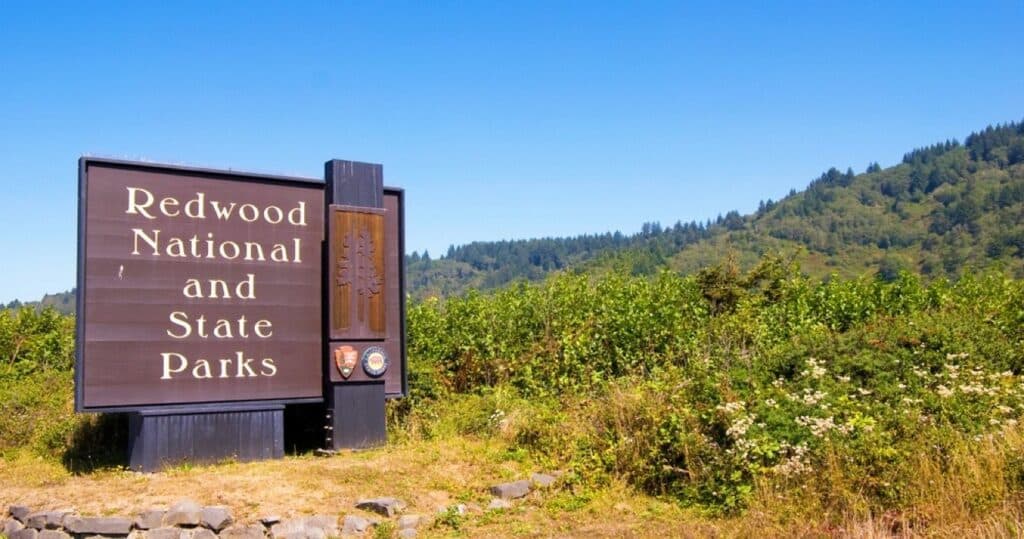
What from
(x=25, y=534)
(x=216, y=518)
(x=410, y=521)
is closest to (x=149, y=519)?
(x=216, y=518)

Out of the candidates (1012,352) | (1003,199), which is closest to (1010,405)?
(1012,352)

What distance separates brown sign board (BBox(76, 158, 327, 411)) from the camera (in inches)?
457

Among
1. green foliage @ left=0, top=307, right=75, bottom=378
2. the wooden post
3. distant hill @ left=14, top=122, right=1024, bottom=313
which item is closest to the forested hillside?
distant hill @ left=14, top=122, right=1024, bottom=313

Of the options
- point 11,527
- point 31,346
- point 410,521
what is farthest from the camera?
point 31,346

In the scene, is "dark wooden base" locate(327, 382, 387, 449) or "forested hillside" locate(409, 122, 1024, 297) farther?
"forested hillside" locate(409, 122, 1024, 297)

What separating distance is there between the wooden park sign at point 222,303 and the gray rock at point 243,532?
10.0ft

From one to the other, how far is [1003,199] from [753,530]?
126701 mm

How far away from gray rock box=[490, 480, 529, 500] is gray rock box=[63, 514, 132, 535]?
4.13m

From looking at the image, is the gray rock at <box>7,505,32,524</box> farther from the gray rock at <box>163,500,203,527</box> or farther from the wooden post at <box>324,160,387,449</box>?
the wooden post at <box>324,160,387,449</box>

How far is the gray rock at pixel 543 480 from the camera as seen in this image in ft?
35.2

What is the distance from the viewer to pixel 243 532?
9.27 metres

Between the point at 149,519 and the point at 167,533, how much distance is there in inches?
10.8

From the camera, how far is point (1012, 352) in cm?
1241

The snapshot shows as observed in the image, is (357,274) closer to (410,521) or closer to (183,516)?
(410,521)
